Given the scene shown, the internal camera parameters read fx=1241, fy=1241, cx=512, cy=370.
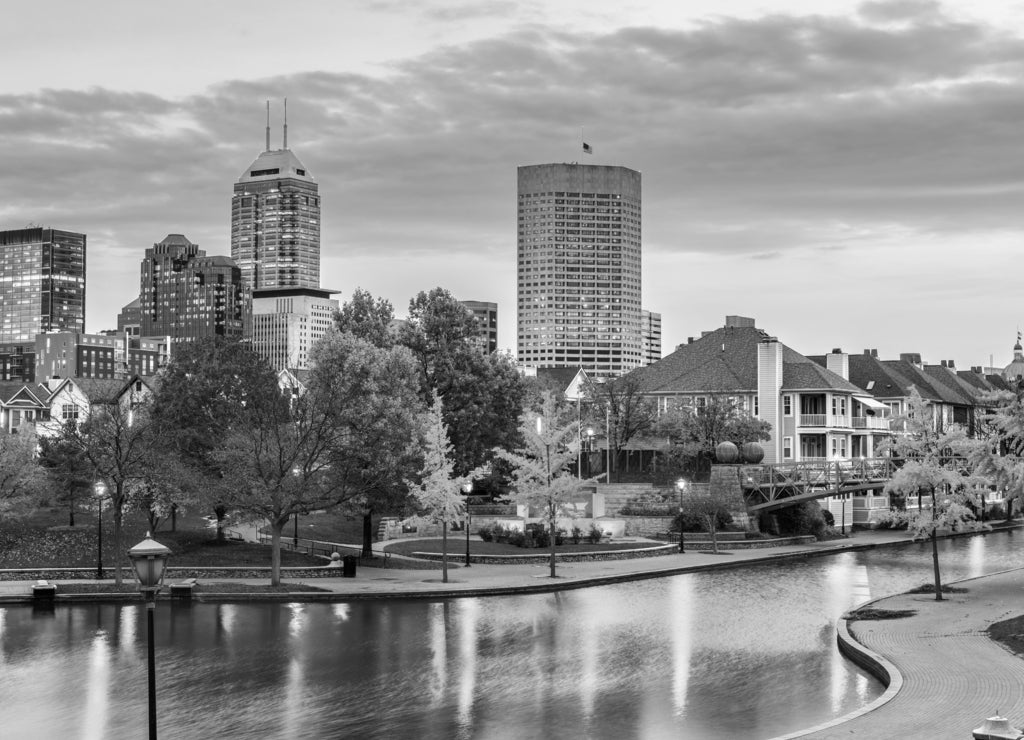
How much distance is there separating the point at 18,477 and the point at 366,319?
2190cm

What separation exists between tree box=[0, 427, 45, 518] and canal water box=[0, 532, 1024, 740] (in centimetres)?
2140

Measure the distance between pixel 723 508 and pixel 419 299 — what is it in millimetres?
23998

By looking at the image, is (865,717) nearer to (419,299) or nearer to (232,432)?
(232,432)

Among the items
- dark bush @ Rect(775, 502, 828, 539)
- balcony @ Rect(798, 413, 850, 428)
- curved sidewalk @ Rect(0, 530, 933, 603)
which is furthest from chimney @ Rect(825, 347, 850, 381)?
curved sidewalk @ Rect(0, 530, 933, 603)

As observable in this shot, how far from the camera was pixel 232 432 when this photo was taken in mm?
56219

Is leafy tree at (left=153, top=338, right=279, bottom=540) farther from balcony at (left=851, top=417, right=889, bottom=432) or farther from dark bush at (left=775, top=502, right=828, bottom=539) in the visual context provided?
balcony at (left=851, top=417, right=889, bottom=432)

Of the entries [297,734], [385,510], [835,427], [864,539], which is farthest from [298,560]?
[835,427]

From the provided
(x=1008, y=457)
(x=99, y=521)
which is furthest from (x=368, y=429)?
(x=1008, y=457)

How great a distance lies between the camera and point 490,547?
68.2m

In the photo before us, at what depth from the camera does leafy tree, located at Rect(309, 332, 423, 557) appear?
55312 mm

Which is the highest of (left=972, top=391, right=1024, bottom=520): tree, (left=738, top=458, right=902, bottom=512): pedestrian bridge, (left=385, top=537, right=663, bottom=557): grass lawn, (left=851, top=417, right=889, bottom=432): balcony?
(left=851, top=417, right=889, bottom=432): balcony

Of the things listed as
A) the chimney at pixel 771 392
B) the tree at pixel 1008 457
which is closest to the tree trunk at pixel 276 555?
the tree at pixel 1008 457

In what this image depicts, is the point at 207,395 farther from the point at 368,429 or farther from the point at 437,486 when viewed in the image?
the point at 437,486

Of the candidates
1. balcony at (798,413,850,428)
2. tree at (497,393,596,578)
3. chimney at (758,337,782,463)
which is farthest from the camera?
chimney at (758,337,782,463)
